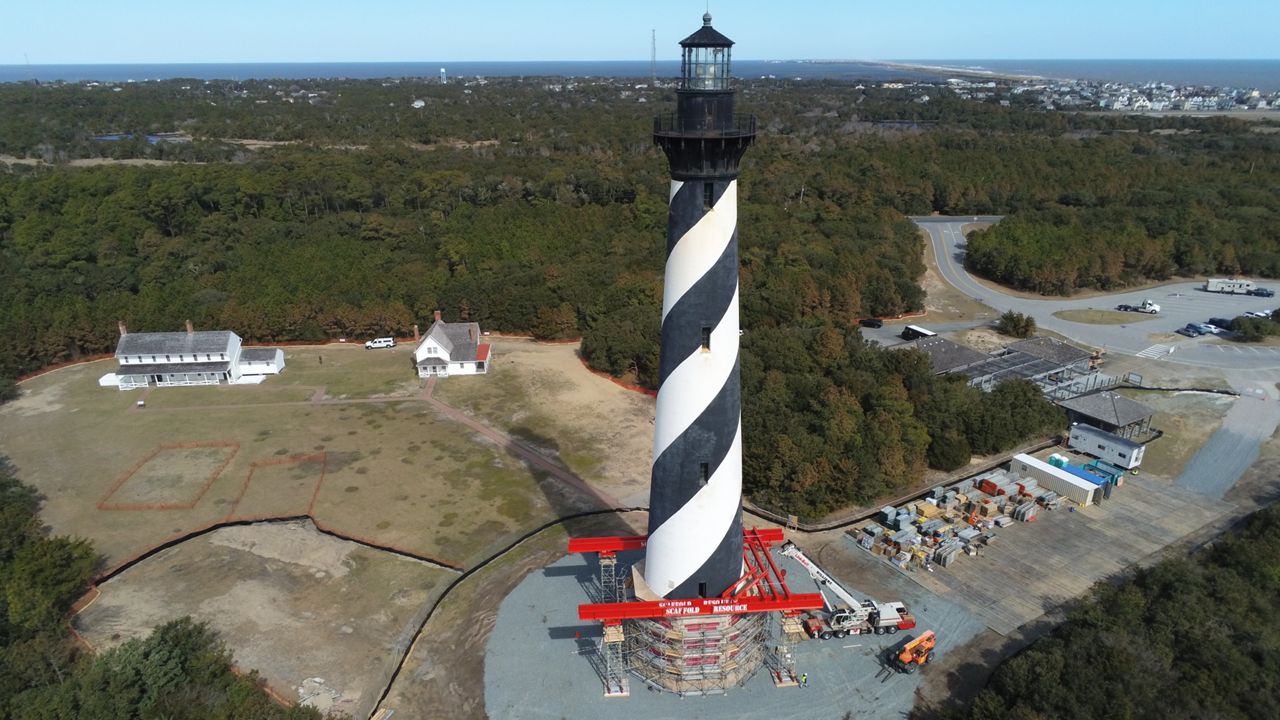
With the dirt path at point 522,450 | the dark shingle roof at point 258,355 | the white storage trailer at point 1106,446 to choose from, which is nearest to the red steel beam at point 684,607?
the dirt path at point 522,450

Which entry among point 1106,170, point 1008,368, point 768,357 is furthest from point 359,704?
point 1106,170

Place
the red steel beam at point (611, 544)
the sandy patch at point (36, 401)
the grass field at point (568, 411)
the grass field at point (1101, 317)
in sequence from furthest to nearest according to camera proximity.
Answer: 1. the grass field at point (1101, 317)
2. the sandy patch at point (36, 401)
3. the grass field at point (568, 411)
4. the red steel beam at point (611, 544)

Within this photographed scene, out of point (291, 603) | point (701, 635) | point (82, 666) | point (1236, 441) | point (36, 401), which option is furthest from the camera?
point (36, 401)

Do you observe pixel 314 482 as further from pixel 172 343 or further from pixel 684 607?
pixel 684 607

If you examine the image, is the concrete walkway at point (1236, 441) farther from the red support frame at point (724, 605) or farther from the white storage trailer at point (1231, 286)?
the red support frame at point (724, 605)

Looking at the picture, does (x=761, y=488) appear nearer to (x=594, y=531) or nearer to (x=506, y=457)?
(x=594, y=531)

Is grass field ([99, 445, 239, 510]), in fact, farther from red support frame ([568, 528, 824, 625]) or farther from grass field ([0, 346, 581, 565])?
red support frame ([568, 528, 824, 625])

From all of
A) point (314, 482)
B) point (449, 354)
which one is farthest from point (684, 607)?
point (449, 354)
